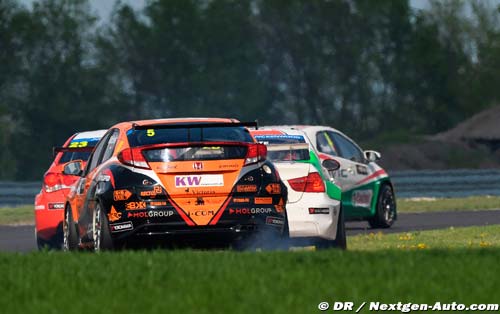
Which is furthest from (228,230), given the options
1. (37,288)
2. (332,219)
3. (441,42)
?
(441,42)

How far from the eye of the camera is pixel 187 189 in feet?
45.0

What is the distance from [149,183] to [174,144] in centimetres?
44

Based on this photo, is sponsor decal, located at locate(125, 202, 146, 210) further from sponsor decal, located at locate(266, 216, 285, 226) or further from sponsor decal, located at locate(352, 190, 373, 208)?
sponsor decal, located at locate(352, 190, 373, 208)

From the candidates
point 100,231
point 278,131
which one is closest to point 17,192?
point 278,131

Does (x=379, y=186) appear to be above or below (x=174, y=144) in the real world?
below

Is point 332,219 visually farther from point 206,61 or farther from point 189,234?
point 206,61

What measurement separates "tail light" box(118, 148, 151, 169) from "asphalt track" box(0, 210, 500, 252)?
6409mm

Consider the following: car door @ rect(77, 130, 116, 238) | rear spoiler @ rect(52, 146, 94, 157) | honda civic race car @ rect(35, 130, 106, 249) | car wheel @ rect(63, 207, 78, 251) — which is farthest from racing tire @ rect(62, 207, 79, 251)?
honda civic race car @ rect(35, 130, 106, 249)

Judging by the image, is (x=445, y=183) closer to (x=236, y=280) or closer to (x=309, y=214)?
(x=309, y=214)

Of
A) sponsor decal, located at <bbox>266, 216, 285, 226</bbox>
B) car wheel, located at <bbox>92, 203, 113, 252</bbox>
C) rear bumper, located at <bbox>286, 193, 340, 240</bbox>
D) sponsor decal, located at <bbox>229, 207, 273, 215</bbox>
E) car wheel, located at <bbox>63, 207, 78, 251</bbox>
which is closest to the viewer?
sponsor decal, located at <bbox>229, 207, 273, 215</bbox>

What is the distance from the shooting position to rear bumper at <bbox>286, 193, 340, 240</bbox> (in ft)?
52.4

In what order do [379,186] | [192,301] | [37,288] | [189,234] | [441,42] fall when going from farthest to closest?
1. [441,42]
2. [379,186]
3. [189,234]
4. [37,288]
5. [192,301]

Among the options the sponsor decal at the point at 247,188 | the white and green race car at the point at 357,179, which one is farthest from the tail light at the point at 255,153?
the white and green race car at the point at 357,179

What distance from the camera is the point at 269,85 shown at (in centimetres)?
7606
